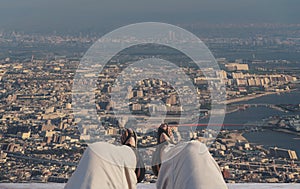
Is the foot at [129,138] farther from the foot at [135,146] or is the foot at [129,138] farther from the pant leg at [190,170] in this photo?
the pant leg at [190,170]

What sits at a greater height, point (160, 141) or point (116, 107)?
point (116, 107)

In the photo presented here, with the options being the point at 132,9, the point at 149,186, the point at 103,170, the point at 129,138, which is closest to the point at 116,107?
the point at 129,138

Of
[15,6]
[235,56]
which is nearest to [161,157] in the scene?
[235,56]

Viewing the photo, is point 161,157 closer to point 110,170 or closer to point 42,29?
point 110,170

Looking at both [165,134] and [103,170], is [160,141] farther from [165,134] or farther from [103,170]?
[103,170]

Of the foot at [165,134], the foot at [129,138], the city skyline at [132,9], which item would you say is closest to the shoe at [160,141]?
the foot at [165,134]

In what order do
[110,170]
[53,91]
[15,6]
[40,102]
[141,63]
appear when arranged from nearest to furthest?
[110,170], [141,63], [40,102], [53,91], [15,6]

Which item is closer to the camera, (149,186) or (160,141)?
(149,186)
